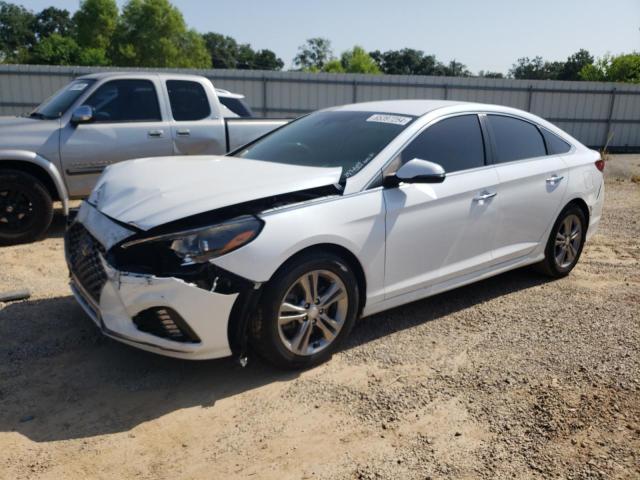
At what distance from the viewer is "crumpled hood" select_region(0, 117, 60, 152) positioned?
620cm

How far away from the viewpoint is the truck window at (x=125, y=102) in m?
6.73

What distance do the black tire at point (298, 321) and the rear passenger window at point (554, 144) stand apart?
2.72 meters

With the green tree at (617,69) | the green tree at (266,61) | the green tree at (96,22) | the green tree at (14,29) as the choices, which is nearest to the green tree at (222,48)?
the green tree at (266,61)

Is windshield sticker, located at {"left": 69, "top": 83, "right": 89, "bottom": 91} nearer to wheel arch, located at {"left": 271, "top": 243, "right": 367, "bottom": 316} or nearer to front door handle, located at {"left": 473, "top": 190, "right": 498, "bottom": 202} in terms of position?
wheel arch, located at {"left": 271, "top": 243, "right": 367, "bottom": 316}

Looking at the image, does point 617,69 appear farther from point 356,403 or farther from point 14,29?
point 14,29

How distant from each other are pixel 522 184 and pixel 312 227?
7.37 ft

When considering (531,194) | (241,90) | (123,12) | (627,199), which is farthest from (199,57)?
(531,194)

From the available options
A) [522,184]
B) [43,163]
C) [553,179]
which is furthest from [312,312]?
[43,163]

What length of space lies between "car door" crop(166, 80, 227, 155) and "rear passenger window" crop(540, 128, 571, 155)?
12.9 ft

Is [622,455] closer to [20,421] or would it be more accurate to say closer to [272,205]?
[272,205]

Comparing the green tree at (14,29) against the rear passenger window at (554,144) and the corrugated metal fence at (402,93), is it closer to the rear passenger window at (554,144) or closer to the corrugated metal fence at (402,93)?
the corrugated metal fence at (402,93)

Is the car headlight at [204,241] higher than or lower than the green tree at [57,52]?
lower

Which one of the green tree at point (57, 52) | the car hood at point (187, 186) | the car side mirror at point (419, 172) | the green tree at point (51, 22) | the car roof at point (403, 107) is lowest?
the car hood at point (187, 186)

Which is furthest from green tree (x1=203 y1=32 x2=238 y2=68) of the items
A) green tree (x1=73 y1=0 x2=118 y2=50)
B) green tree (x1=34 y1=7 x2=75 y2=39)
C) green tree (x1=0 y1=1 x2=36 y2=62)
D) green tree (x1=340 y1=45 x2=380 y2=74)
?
green tree (x1=73 y1=0 x2=118 y2=50)
